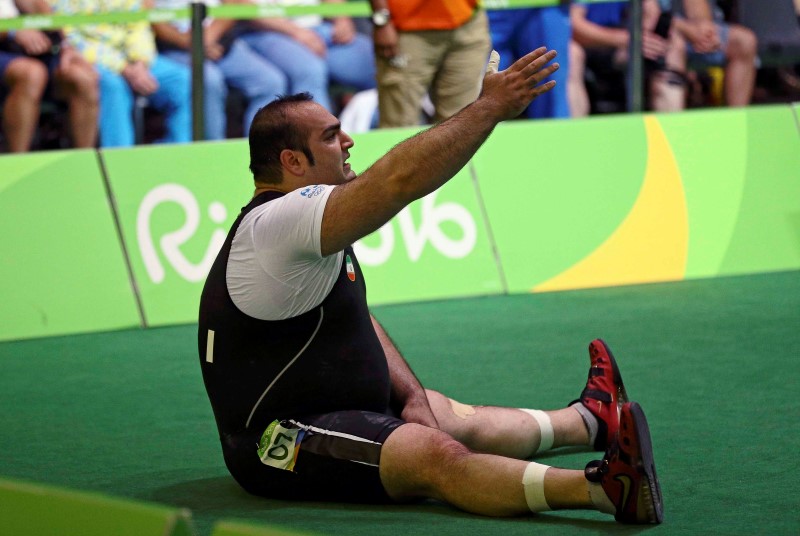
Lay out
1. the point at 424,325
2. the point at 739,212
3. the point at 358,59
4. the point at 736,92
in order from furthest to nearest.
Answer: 1. the point at 736,92
2. the point at 358,59
3. the point at 739,212
4. the point at 424,325

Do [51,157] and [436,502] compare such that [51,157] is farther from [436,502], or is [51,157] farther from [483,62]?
[436,502]

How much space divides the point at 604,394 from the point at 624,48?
6.40 metres

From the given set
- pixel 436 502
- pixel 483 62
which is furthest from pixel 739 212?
pixel 436 502

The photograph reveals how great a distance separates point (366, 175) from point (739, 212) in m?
5.02

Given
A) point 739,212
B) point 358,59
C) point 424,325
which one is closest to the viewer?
point 424,325

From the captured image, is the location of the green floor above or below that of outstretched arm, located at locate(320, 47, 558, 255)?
below

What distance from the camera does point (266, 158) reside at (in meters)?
4.25

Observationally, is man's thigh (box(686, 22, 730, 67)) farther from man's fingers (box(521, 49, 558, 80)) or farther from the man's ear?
man's fingers (box(521, 49, 558, 80))

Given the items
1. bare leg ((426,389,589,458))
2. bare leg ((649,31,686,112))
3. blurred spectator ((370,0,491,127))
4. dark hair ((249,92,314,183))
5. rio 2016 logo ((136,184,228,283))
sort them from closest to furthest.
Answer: dark hair ((249,92,314,183)), bare leg ((426,389,589,458)), rio 2016 logo ((136,184,228,283)), blurred spectator ((370,0,491,127)), bare leg ((649,31,686,112))

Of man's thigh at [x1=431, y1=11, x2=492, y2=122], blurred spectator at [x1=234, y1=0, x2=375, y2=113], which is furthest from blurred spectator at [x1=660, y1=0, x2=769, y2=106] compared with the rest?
man's thigh at [x1=431, y1=11, x2=492, y2=122]

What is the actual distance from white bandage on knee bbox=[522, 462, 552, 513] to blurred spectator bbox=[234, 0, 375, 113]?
6340 mm

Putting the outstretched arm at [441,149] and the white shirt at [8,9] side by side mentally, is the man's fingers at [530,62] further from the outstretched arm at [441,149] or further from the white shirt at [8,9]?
the white shirt at [8,9]

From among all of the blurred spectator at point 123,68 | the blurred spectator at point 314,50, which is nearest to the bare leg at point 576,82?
the blurred spectator at point 314,50

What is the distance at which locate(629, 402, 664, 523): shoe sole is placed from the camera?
369 centimetres
